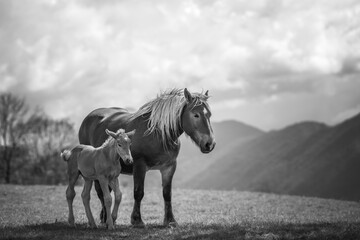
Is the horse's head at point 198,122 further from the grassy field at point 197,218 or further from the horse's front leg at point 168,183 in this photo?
the grassy field at point 197,218

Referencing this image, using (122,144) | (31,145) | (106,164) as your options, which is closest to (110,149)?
(106,164)

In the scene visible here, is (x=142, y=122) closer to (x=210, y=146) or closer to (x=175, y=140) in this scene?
(x=175, y=140)

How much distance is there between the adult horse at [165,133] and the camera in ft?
33.3

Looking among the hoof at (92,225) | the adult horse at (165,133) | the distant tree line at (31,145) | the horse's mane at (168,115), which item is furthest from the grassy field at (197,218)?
the distant tree line at (31,145)

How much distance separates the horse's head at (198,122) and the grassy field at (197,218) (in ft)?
7.22

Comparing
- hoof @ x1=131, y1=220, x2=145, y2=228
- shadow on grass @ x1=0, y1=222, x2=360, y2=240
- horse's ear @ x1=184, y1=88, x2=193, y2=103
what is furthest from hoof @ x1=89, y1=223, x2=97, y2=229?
horse's ear @ x1=184, y1=88, x2=193, y2=103

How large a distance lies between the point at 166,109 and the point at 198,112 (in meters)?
1.05

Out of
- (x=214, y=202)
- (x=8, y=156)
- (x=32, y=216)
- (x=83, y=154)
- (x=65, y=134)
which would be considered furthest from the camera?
(x=65, y=134)

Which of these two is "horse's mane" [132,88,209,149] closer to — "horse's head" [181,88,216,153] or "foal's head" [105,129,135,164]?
"horse's head" [181,88,216,153]

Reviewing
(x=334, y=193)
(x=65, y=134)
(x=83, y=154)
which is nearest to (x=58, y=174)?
(x=65, y=134)

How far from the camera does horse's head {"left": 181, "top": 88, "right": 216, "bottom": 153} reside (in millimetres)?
9906

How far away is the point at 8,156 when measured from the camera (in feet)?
154

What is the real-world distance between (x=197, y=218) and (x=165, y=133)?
4353 millimetres

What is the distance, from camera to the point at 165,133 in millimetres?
10531
